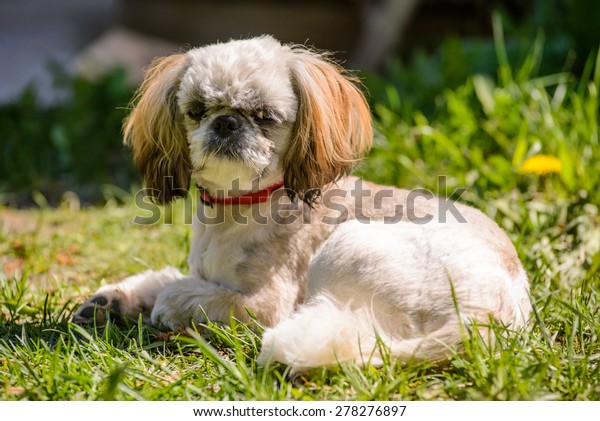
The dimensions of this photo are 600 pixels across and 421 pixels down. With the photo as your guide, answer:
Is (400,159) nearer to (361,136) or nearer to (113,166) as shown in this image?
(361,136)

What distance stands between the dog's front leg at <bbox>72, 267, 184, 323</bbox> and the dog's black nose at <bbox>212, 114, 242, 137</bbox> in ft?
2.85

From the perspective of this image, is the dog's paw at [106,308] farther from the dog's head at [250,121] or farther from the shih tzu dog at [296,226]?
the dog's head at [250,121]

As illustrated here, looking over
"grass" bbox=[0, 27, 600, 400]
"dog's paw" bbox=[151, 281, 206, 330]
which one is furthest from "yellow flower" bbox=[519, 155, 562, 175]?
"dog's paw" bbox=[151, 281, 206, 330]

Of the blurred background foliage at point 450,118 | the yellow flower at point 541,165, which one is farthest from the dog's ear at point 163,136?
the yellow flower at point 541,165

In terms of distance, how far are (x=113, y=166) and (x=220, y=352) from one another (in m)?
4.54

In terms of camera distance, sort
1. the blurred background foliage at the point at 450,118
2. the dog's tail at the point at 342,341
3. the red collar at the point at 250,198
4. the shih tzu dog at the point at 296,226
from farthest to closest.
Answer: the blurred background foliage at the point at 450,118
the red collar at the point at 250,198
the shih tzu dog at the point at 296,226
the dog's tail at the point at 342,341

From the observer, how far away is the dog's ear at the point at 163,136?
3529 millimetres

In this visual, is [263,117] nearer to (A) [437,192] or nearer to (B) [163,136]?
(B) [163,136]

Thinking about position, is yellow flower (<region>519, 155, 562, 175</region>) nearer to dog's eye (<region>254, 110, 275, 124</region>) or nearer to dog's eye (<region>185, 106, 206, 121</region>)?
dog's eye (<region>254, 110, 275, 124</region>)

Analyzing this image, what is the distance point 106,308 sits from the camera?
3514 mm

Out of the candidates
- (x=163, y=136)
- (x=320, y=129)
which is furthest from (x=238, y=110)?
(x=163, y=136)

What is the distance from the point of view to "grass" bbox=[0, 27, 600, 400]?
269 centimetres

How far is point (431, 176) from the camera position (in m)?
5.43

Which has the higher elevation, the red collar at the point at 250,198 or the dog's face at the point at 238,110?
the dog's face at the point at 238,110
